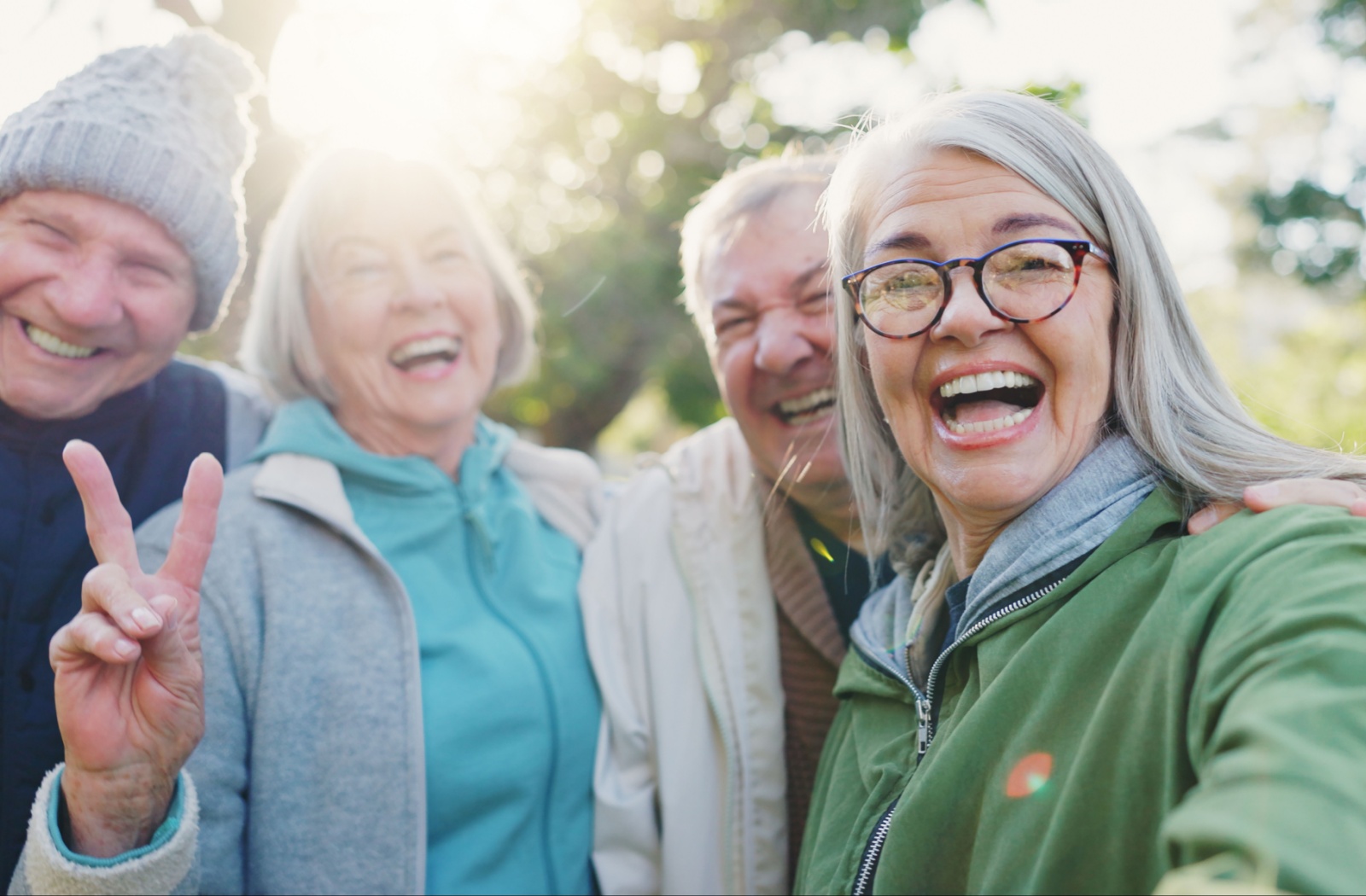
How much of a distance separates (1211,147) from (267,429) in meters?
19.8

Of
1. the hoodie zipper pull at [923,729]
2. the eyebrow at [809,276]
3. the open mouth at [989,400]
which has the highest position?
the eyebrow at [809,276]

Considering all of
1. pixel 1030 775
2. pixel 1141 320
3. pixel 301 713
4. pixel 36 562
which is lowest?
pixel 301 713

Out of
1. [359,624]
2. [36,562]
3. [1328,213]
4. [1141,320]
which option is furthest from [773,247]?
[1328,213]

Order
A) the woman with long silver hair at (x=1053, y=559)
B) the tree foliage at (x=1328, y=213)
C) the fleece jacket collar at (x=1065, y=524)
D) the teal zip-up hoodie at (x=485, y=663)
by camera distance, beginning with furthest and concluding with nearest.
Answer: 1. the tree foliage at (x=1328, y=213)
2. the teal zip-up hoodie at (x=485, y=663)
3. the fleece jacket collar at (x=1065, y=524)
4. the woman with long silver hair at (x=1053, y=559)

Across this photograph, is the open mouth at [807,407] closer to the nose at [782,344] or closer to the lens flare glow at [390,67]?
the nose at [782,344]

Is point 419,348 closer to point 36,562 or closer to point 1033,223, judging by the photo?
point 36,562

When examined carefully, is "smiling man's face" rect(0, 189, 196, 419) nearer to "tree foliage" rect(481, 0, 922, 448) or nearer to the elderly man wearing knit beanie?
the elderly man wearing knit beanie

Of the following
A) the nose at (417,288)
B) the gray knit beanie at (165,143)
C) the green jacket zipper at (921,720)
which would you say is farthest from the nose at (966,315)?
the gray knit beanie at (165,143)

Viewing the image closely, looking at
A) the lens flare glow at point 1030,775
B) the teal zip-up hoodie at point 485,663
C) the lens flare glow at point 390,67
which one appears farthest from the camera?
the lens flare glow at point 390,67

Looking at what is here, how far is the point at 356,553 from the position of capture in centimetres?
228

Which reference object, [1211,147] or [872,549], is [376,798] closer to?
[872,549]

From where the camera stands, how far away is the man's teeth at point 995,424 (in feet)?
5.11

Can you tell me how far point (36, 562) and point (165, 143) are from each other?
934mm

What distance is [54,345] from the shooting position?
195cm
